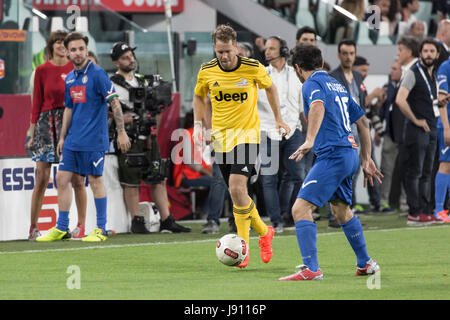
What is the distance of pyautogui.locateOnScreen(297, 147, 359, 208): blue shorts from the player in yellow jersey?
Result: 134 cm

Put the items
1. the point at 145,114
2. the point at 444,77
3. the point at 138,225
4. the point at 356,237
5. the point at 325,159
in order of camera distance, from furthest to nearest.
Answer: the point at 444,77
the point at 138,225
the point at 145,114
the point at 356,237
the point at 325,159

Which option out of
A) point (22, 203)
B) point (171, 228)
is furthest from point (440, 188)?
point (22, 203)

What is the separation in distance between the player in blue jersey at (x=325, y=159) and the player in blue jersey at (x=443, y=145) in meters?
4.70

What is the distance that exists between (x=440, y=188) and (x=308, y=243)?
5576 mm

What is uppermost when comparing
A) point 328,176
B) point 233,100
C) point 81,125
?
point 233,100

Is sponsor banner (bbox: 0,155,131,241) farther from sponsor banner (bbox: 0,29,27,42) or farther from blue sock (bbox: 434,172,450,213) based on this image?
blue sock (bbox: 434,172,450,213)

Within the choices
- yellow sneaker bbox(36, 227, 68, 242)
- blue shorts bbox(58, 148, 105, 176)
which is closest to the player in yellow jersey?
blue shorts bbox(58, 148, 105, 176)

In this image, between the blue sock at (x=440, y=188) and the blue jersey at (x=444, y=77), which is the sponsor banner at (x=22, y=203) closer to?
the blue sock at (x=440, y=188)

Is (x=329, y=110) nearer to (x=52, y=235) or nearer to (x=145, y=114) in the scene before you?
(x=52, y=235)

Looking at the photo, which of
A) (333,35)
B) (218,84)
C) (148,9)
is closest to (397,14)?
(333,35)

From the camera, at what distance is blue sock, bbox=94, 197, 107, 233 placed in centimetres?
1150

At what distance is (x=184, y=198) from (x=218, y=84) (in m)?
4.84

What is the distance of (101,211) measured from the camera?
11.5 meters
